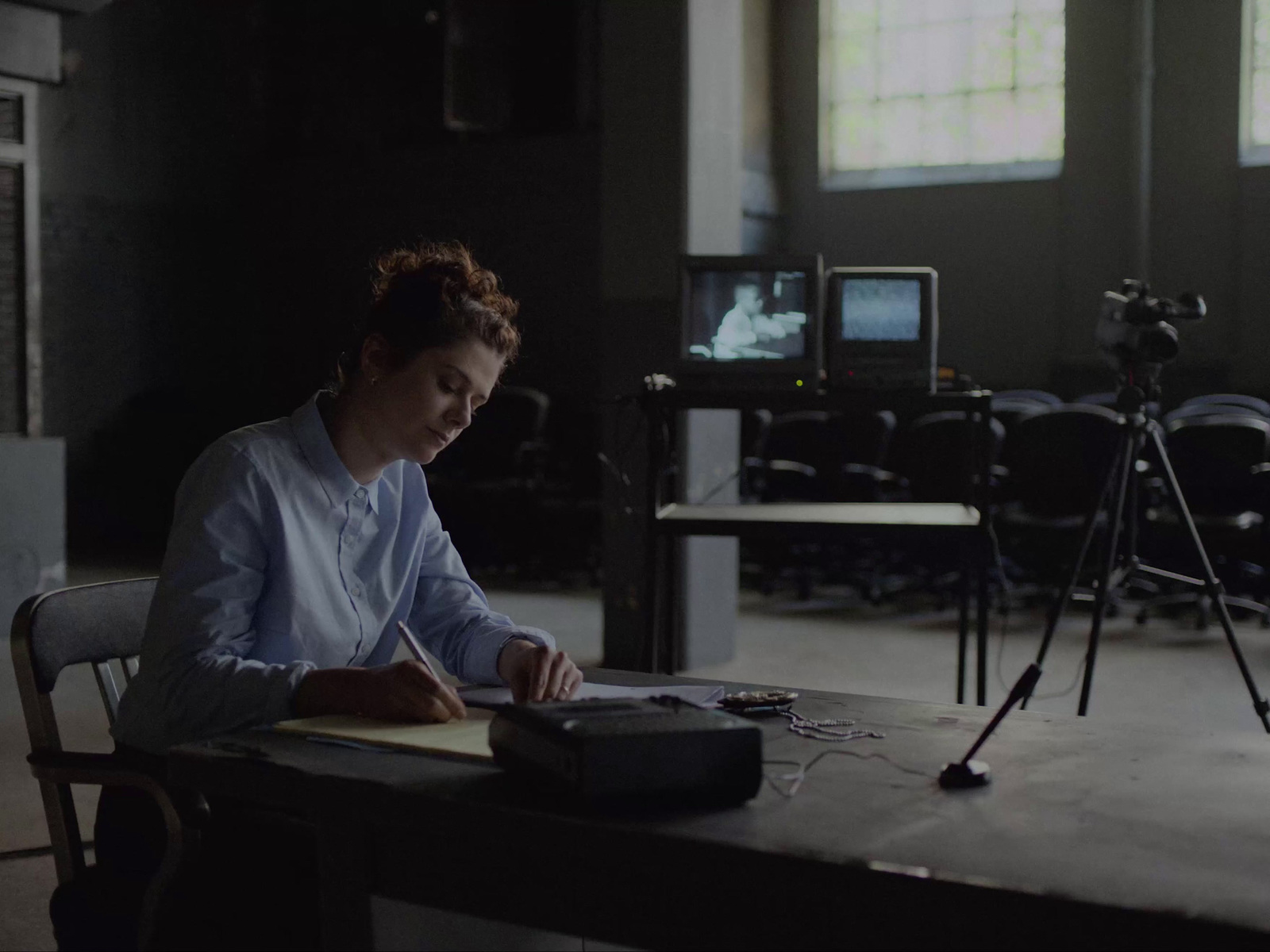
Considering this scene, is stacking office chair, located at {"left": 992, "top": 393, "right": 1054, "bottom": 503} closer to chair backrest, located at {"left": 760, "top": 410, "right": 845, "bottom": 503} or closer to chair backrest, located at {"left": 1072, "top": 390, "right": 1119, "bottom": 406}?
chair backrest, located at {"left": 1072, "top": 390, "right": 1119, "bottom": 406}

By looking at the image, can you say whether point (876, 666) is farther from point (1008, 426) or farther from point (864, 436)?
point (1008, 426)

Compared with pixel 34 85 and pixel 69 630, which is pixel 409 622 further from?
pixel 34 85

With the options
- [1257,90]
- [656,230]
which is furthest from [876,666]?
[1257,90]

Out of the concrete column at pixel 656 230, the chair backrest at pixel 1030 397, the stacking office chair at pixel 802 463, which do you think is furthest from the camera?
the chair backrest at pixel 1030 397

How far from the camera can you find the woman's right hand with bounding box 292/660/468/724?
1445mm

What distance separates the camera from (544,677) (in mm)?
1586

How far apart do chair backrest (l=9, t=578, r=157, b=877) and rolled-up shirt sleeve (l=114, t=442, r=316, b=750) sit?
11cm

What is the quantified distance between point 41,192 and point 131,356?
137 cm

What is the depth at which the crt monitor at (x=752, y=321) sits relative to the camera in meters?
3.99

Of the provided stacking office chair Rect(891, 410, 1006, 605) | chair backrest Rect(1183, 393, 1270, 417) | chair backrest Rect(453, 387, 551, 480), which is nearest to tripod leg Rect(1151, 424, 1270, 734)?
stacking office chair Rect(891, 410, 1006, 605)

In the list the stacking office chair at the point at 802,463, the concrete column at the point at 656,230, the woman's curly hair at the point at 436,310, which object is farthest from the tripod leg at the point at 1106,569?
the stacking office chair at the point at 802,463

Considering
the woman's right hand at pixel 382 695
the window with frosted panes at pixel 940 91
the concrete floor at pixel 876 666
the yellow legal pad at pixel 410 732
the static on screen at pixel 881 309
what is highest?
the window with frosted panes at pixel 940 91

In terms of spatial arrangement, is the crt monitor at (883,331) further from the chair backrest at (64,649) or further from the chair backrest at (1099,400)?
the chair backrest at (1099,400)

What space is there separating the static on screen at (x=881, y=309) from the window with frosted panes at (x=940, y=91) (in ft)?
21.9
